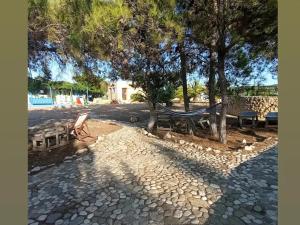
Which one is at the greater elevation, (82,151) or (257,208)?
(82,151)

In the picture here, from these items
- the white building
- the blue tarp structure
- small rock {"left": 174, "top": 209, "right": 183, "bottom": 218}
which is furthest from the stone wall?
the white building

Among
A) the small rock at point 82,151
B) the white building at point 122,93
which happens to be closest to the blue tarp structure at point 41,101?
the white building at point 122,93

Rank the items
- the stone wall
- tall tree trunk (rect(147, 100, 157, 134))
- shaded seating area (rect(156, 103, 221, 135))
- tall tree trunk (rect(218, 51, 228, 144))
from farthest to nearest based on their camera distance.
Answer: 1. the stone wall
2. tall tree trunk (rect(147, 100, 157, 134))
3. shaded seating area (rect(156, 103, 221, 135))
4. tall tree trunk (rect(218, 51, 228, 144))

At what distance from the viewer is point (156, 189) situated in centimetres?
322

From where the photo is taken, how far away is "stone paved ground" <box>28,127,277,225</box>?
8.60 feet

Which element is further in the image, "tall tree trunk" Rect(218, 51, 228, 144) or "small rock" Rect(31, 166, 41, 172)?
"tall tree trunk" Rect(218, 51, 228, 144)

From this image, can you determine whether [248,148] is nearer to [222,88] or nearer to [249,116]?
[222,88]

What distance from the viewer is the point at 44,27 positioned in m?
3.25

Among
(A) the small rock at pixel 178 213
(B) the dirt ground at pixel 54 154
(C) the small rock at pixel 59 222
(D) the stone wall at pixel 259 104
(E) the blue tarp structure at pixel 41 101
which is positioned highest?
(E) the blue tarp structure at pixel 41 101

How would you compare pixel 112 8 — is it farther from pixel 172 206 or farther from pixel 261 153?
pixel 261 153

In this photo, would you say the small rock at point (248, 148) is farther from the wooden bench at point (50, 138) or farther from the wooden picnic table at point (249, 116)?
the wooden bench at point (50, 138)

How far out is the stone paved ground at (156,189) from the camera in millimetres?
2621

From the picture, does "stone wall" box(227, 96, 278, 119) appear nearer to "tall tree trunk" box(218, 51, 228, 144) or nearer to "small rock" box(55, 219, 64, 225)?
"tall tree trunk" box(218, 51, 228, 144)

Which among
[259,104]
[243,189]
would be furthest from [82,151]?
[259,104]
